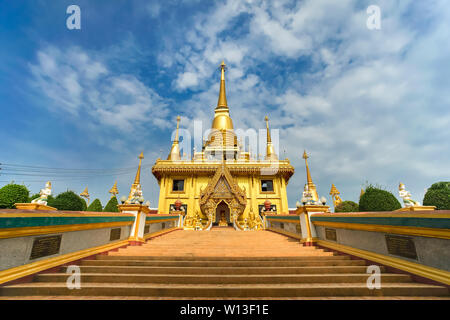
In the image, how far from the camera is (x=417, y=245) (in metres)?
3.25

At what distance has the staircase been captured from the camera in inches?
117

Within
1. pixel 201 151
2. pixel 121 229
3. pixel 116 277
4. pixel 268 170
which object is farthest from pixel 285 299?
pixel 201 151

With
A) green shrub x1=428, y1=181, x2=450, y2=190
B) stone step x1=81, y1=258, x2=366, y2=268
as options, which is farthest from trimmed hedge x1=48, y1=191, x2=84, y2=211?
green shrub x1=428, y1=181, x2=450, y2=190

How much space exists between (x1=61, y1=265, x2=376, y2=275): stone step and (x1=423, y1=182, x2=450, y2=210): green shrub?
10.7 metres

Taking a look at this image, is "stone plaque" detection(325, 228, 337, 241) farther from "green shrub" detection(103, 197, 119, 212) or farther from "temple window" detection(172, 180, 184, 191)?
"green shrub" detection(103, 197, 119, 212)

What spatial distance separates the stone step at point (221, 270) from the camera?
3920 mm

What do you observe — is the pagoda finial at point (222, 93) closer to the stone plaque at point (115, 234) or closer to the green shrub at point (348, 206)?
the green shrub at point (348, 206)

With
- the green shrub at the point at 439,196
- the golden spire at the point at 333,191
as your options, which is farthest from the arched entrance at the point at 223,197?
the golden spire at the point at 333,191

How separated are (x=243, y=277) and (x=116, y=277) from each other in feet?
8.25

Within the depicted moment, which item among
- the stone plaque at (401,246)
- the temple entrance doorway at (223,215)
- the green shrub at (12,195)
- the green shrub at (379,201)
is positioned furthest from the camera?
the temple entrance doorway at (223,215)

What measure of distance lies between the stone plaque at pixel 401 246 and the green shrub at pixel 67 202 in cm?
1657

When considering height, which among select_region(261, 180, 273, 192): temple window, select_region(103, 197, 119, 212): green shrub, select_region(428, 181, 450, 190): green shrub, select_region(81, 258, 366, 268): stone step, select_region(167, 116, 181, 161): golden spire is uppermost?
select_region(167, 116, 181, 161): golden spire

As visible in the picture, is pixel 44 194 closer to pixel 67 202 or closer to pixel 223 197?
pixel 67 202

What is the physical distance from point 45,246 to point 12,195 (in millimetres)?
13567
